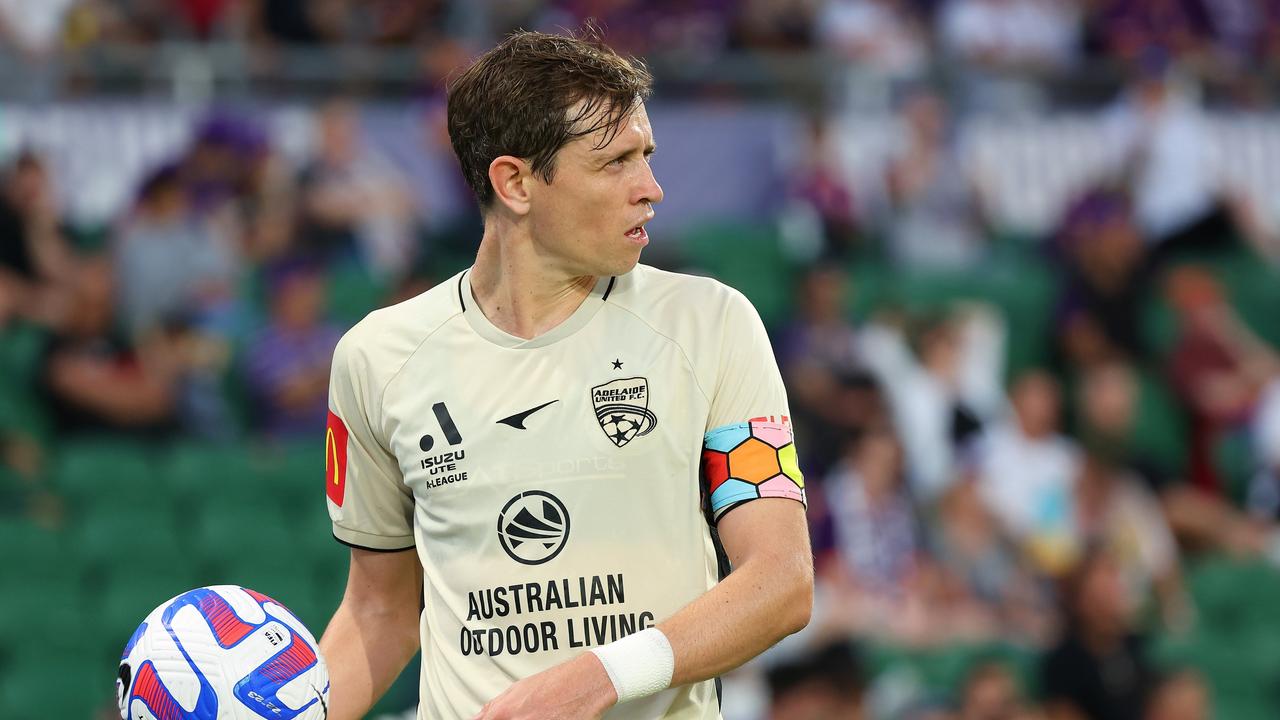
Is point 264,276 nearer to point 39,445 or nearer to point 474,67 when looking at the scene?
point 39,445

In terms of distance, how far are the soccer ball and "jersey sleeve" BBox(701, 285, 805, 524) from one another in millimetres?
802

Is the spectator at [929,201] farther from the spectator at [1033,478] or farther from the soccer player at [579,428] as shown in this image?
the soccer player at [579,428]

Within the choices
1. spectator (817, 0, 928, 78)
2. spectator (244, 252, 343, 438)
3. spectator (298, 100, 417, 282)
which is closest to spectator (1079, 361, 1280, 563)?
spectator (817, 0, 928, 78)

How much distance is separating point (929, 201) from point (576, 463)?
8.39 meters

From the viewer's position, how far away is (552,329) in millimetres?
3395

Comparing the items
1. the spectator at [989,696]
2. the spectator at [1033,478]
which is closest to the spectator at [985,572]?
the spectator at [1033,478]

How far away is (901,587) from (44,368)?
442 cm

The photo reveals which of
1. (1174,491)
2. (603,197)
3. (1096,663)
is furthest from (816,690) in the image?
(603,197)

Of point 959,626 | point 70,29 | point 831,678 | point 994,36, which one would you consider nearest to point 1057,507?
point 959,626

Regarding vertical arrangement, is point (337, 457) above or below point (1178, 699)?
above

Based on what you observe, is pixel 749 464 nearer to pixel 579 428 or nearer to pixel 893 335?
pixel 579 428

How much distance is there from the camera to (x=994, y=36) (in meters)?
12.3

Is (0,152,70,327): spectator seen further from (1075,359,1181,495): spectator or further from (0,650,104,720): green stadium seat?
(1075,359,1181,495): spectator

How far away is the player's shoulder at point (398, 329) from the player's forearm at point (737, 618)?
0.77 meters
